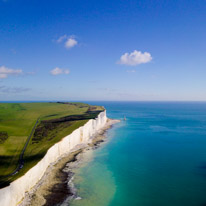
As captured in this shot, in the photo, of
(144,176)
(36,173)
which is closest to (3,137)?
(36,173)

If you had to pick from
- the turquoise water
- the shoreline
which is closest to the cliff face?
the shoreline

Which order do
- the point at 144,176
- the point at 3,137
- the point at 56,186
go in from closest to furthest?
the point at 56,186 → the point at 144,176 → the point at 3,137

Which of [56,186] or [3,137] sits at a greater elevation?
[3,137]

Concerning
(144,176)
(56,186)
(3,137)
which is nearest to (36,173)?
(56,186)

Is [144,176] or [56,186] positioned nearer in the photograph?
[56,186]

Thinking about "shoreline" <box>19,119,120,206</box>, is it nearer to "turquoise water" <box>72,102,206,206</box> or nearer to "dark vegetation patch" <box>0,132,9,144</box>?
"turquoise water" <box>72,102,206,206</box>

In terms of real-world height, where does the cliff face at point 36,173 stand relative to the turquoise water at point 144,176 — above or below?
above

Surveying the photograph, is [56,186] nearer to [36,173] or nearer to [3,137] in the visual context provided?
[36,173]

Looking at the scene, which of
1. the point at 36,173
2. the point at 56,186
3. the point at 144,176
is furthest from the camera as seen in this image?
the point at 144,176

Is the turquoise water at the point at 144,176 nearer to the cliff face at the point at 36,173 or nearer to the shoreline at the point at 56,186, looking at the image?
the shoreline at the point at 56,186

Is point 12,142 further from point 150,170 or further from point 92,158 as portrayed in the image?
point 150,170

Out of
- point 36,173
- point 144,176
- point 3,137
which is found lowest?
point 144,176

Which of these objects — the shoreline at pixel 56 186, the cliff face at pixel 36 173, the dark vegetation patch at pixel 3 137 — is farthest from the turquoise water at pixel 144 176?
the dark vegetation patch at pixel 3 137
